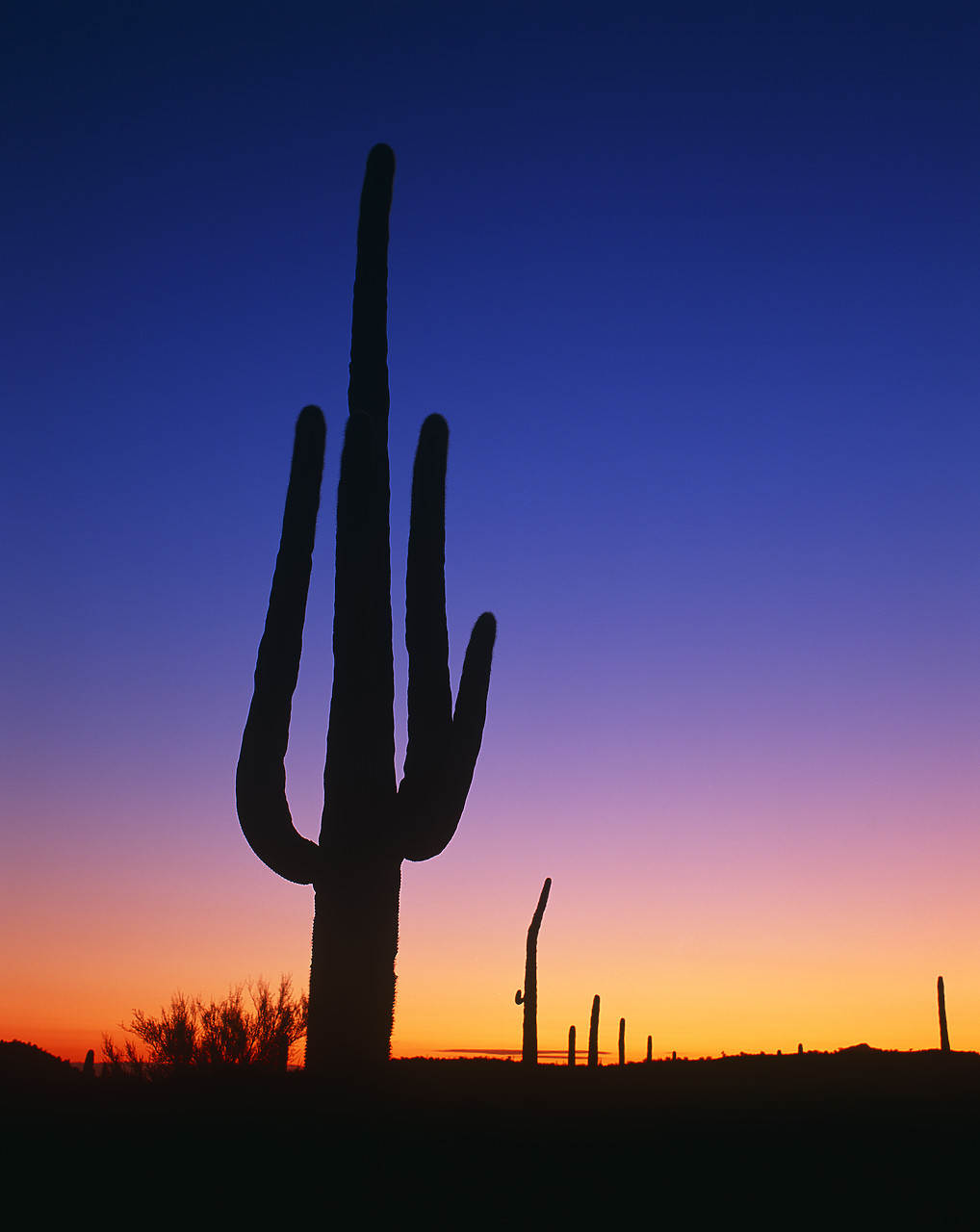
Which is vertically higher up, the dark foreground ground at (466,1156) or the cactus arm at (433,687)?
the cactus arm at (433,687)

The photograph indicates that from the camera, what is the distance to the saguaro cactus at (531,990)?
76.8 feet

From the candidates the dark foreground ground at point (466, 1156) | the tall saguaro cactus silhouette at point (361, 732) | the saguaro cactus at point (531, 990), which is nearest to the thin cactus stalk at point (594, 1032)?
the saguaro cactus at point (531, 990)

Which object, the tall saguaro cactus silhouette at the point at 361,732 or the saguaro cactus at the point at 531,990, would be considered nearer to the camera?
the tall saguaro cactus silhouette at the point at 361,732

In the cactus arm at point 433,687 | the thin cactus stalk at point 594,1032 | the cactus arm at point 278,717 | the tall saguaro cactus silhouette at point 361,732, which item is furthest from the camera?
the thin cactus stalk at point 594,1032

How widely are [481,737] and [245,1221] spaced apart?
460cm

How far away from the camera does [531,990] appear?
2433cm

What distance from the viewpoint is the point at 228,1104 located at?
9242mm

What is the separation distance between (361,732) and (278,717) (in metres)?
0.86

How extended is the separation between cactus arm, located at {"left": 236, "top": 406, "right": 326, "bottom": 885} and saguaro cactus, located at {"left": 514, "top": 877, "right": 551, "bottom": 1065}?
15.5 m

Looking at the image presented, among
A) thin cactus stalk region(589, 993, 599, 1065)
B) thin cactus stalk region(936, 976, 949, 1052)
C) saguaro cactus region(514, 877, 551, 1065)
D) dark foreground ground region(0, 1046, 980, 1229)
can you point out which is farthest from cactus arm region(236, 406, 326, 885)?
thin cactus stalk region(936, 976, 949, 1052)

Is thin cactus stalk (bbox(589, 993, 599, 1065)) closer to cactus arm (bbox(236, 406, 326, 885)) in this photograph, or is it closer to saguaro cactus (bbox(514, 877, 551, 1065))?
saguaro cactus (bbox(514, 877, 551, 1065))

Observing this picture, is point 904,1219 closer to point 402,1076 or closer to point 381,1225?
point 381,1225

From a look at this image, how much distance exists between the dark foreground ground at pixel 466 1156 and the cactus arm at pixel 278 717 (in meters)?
1.97

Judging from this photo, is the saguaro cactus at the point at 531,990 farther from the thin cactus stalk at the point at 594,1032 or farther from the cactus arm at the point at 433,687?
the cactus arm at the point at 433,687
